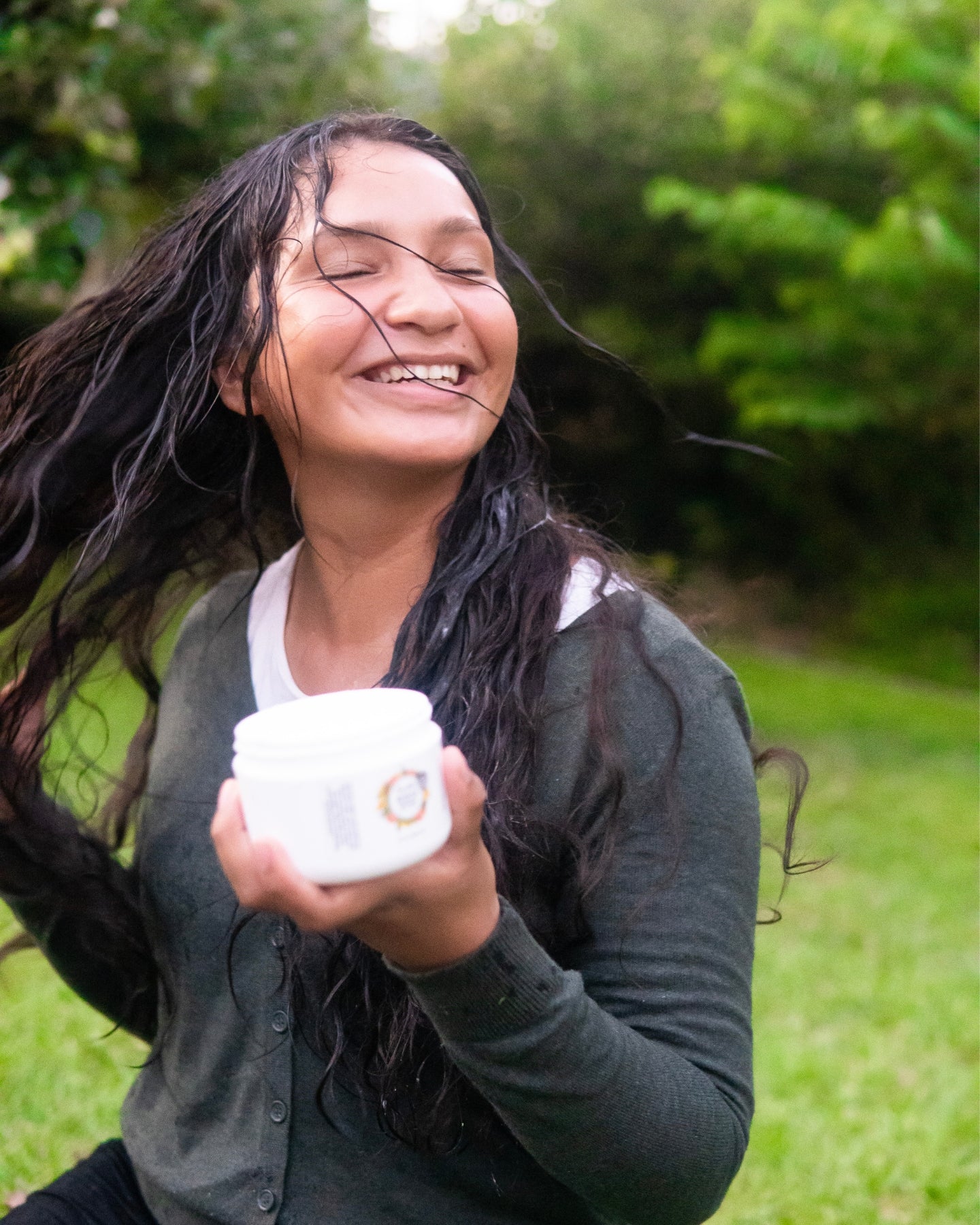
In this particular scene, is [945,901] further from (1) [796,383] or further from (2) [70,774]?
(1) [796,383]

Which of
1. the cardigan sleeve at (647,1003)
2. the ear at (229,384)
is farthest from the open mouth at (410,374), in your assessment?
the cardigan sleeve at (647,1003)

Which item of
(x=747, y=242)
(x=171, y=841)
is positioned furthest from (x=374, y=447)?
(x=747, y=242)

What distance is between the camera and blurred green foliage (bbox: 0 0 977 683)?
399 cm

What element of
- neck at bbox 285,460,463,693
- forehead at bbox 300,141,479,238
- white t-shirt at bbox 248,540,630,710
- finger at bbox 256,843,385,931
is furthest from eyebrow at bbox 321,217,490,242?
finger at bbox 256,843,385,931

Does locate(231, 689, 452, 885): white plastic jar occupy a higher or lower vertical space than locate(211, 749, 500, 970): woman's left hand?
higher

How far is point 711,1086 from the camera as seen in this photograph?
1373 millimetres

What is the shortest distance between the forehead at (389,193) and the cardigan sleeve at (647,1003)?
617 millimetres

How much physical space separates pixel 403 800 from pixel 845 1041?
11.5 feet

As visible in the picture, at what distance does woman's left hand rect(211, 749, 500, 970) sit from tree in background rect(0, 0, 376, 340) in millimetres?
1406

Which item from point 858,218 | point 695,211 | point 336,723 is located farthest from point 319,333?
point 858,218

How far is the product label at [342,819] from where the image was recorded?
41.4 inches

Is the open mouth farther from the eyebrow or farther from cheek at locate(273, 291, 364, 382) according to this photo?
the eyebrow

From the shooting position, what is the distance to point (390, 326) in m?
1.55

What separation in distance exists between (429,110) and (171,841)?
9.36 m
